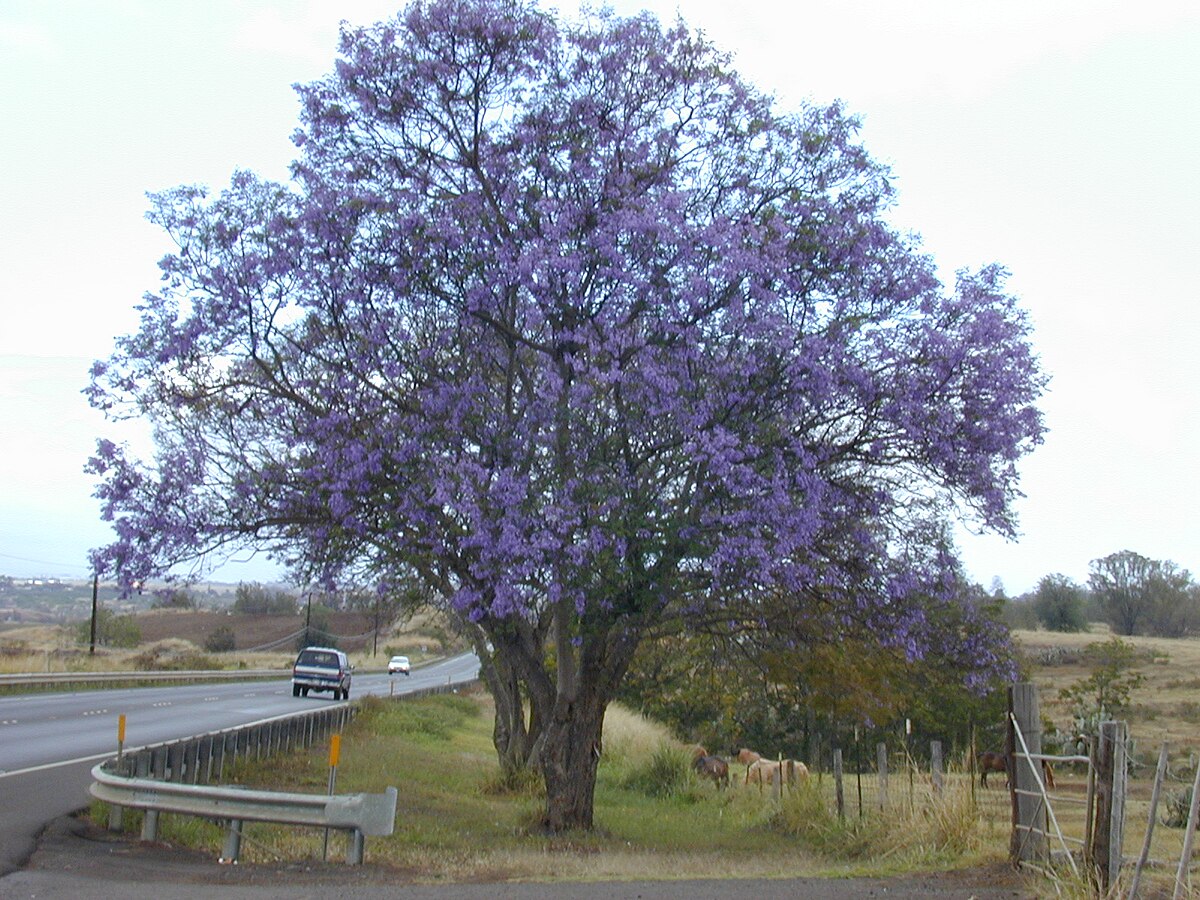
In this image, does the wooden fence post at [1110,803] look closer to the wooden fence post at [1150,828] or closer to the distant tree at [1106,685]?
the wooden fence post at [1150,828]

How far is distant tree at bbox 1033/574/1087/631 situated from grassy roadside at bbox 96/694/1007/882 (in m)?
57.2

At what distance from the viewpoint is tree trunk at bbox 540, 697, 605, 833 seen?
18.0m

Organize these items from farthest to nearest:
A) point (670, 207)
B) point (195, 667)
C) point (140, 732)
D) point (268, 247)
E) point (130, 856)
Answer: point (195, 667) → point (140, 732) → point (268, 247) → point (670, 207) → point (130, 856)

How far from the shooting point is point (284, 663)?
90.1m

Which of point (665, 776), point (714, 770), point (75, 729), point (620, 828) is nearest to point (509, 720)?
point (665, 776)

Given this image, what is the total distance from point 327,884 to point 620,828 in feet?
30.1

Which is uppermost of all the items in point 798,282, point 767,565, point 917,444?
point 798,282

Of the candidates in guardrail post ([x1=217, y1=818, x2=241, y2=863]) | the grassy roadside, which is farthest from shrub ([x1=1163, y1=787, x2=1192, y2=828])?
guardrail post ([x1=217, y1=818, x2=241, y2=863])

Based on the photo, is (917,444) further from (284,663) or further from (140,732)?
(284,663)

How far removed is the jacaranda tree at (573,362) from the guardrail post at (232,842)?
3614 millimetres

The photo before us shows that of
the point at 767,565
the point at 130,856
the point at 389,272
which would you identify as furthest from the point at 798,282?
the point at 130,856

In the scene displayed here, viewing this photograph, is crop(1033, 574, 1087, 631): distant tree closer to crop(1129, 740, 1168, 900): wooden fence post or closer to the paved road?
the paved road

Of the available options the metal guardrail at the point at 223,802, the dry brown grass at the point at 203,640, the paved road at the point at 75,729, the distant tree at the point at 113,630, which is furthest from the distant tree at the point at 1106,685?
the distant tree at the point at 113,630

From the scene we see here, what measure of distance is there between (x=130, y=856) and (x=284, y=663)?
79809mm
